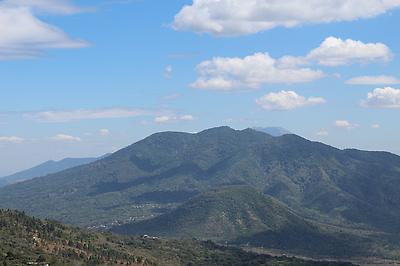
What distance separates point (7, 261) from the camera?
196m

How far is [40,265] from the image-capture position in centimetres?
19938

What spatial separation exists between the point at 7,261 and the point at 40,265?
1045 centimetres
